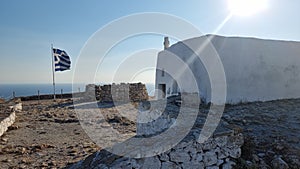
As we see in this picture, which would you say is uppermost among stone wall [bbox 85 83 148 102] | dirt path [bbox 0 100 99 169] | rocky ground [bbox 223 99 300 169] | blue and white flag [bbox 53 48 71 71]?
blue and white flag [bbox 53 48 71 71]

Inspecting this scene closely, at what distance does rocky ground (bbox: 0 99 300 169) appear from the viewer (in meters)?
3.46

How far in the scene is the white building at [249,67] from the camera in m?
7.36

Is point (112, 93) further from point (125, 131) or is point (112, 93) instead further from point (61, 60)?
point (125, 131)

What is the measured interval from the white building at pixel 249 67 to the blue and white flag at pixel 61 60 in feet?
31.6

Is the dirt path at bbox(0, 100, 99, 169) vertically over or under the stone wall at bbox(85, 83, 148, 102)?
under

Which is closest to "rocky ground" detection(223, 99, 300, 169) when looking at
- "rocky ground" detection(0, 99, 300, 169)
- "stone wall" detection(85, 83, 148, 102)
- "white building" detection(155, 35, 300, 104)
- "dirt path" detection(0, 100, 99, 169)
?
"rocky ground" detection(0, 99, 300, 169)

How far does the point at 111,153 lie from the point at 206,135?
1574 mm

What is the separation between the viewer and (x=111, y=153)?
12.5ft

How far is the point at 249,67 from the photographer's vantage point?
7.63 meters

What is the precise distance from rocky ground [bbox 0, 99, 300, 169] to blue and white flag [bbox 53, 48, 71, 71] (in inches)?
268

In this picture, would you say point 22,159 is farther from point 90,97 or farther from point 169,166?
point 90,97

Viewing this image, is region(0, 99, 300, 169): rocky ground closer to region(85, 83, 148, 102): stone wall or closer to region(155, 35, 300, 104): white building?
region(155, 35, 300, 104): white building

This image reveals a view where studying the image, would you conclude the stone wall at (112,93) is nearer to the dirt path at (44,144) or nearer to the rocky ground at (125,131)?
the dirt path at (44,144)

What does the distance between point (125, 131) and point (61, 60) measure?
996 centimetres
